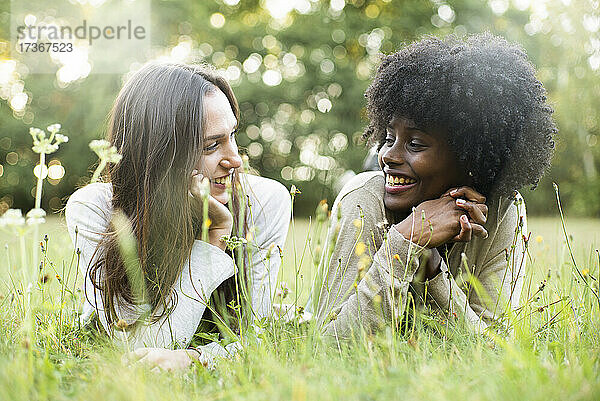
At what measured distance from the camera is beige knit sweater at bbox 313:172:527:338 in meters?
2.46

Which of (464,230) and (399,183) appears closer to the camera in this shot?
(464,230)

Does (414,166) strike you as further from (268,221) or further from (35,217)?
(35,217)

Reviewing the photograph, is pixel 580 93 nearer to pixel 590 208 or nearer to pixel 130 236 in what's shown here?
pixel 590 208

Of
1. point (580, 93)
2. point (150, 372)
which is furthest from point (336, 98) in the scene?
point (150, 372)

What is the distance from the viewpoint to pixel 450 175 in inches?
108

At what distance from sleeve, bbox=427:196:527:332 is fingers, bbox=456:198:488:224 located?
0.16 metres

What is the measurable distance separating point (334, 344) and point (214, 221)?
84cm

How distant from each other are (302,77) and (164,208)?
17.4 m

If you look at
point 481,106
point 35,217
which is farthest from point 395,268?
point 35,217

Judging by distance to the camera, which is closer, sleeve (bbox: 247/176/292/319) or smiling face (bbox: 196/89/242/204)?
smiling face (bbox: 196/89/242/204)

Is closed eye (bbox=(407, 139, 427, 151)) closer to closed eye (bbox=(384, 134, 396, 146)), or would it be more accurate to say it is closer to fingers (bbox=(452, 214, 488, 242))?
closed eye (bbox=(384, 134, 396, 146))

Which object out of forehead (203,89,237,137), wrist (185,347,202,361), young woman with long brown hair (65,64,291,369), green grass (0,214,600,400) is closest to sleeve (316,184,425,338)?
green grass (0,214,600,400)

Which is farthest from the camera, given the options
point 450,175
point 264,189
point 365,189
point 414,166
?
point 264,189

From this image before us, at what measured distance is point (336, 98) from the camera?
19.9 m
